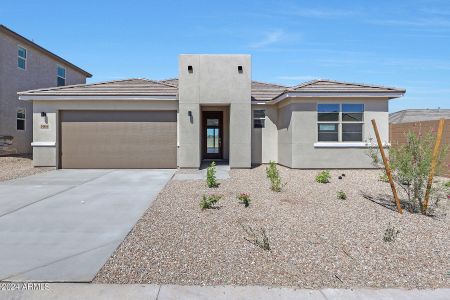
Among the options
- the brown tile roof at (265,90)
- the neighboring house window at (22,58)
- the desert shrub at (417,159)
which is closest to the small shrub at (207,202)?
the desert shrub at (417,159)

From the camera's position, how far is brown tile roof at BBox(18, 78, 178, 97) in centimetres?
1504

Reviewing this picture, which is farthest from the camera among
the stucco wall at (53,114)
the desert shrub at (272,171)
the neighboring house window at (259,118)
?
the neighboring house window at (259,118)

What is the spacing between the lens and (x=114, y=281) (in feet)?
12.6

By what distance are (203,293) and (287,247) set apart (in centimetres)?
183

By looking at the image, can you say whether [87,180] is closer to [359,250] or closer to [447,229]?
[359,250]

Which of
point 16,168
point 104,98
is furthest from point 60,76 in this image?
point 104,98

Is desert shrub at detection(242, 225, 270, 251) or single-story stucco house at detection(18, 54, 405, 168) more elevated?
single-story stucco house at detection(18, 54, 405, 168)


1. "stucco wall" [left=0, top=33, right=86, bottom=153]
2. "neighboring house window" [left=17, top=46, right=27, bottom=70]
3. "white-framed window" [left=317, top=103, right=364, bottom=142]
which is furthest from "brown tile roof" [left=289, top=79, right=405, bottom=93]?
"neighboring house window" [left=17, top=46, right=27, bottom=70]

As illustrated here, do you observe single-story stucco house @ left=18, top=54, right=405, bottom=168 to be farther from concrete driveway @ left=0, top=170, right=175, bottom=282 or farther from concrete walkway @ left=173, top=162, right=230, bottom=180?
concrete driveway @ left=0, top=170, right=175, bottom=282

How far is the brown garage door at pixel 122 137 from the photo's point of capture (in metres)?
15.4

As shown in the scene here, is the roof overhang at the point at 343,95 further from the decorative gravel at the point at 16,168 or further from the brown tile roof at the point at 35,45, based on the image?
the brown tile roof at the point at 35,45

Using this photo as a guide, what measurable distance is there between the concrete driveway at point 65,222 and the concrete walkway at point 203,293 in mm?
277

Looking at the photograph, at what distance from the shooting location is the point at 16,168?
1517 centimetres

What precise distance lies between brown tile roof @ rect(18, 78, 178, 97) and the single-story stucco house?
0.05m
